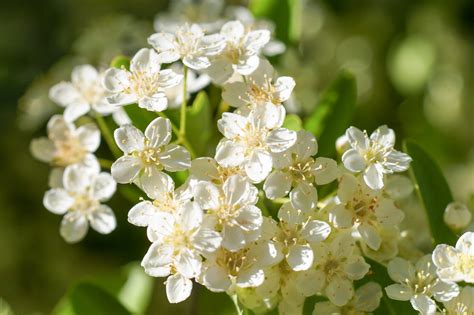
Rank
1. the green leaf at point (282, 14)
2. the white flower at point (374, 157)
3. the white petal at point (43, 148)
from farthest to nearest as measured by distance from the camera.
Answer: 1. the green leaf at point (282, 14)
2. the white petal at point (43, 148)
3. the white flower at point (374, 157)

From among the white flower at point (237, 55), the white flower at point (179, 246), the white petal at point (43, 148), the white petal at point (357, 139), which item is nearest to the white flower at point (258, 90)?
the white flower at point (237, 55)

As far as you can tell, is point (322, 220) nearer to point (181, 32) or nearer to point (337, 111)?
point (337, 111)

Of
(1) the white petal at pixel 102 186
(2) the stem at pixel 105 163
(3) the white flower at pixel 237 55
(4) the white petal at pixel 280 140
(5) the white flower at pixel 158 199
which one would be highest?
(3) the white flower at pixel 237 55

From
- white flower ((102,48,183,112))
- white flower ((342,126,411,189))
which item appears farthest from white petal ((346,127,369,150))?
white flower ((102,48,183,112))

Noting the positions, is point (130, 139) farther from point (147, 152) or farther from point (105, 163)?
point (105, 163)

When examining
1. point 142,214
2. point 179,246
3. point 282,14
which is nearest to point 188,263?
point 179,246

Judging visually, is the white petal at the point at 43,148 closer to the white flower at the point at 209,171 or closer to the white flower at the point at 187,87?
the white flower at the point at 187,87
